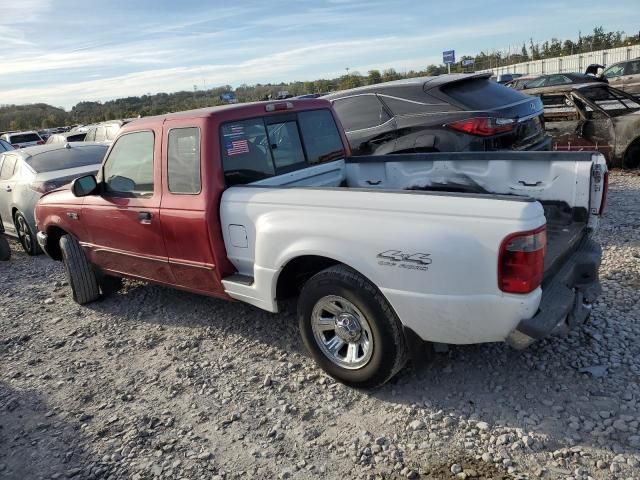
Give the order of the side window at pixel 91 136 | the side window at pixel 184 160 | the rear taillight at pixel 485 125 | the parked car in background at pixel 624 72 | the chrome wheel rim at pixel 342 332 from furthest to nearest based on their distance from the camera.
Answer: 1. the parked car in background at pixel 624 72
2. the side window at pixel 91 136
3. the rear taillight at pixel 485 125
4. the side window at pixel 184 160
5. the chrome wheel rim at pixel 342 332

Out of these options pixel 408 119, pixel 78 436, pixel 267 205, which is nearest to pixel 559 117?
pixel 408 119

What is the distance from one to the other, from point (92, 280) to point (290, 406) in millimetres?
3024

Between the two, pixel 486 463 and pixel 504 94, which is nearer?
pixel 486 463

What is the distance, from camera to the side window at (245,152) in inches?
157

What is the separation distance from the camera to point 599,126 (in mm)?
7977

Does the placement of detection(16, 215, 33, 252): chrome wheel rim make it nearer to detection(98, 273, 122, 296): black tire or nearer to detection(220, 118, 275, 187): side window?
detection(98, 273, 122, 296): black tire

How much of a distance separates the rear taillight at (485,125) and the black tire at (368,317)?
3.42 m

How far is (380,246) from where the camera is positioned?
3012 millimetres

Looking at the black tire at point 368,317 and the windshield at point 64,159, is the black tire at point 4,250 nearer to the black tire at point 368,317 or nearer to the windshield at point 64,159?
the windshield at point 64,159

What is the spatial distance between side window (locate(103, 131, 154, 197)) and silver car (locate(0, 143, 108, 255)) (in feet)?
10.8

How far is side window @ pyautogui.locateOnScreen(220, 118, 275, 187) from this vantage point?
3982 mm

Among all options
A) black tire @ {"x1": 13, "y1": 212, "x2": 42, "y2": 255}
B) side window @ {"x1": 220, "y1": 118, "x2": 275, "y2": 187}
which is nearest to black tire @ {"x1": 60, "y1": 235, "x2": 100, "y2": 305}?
side window @ {"x1": 220, "y1": 118, "x2": 275, "y2": 187}

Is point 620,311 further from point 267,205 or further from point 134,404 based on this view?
point 134,404

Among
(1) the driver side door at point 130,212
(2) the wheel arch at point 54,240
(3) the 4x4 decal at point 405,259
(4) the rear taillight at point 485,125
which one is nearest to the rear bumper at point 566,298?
(3) the 4x4 decal at point 405,259
